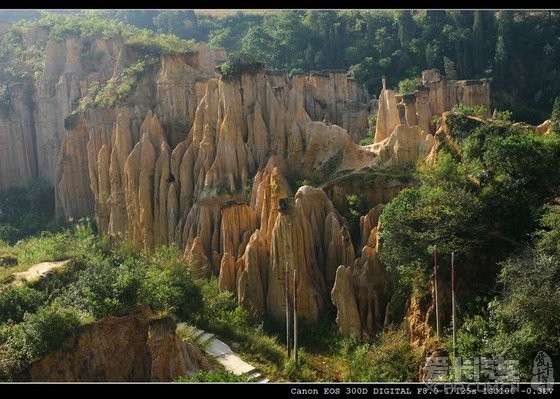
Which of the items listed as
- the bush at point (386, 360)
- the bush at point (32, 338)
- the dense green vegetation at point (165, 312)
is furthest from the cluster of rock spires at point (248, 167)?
the bush at point (32, 338)

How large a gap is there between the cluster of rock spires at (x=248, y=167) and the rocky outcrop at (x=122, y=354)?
433cm

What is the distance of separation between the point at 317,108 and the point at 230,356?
16.3 metres

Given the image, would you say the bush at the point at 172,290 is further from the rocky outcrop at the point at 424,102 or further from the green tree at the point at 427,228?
the rocky outcrop at the point at 424,102

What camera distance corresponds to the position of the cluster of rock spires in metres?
18.5

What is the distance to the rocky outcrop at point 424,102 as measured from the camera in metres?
25.4

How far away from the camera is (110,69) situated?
113 feet

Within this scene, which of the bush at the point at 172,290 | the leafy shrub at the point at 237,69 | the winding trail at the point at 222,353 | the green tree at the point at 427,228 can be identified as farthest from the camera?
the leafy shrub at the point at 237,69

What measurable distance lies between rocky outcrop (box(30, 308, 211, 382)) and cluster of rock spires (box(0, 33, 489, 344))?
4.33 m

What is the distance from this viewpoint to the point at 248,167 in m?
22.9

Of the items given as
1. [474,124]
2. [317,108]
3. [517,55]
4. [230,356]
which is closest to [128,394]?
[230,356]

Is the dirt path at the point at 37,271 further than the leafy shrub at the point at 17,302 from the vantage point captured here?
Yes

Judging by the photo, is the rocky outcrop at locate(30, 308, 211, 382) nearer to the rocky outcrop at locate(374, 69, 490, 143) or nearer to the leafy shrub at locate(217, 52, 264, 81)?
the leafy shrub at locate(217, 52, 264, 81)

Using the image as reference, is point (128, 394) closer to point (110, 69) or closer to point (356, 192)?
point (356, 192)

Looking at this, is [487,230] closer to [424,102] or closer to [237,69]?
[237,69]
